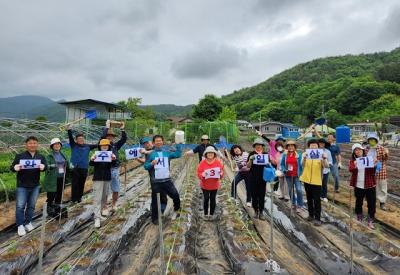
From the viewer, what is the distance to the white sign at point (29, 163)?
5184 mm

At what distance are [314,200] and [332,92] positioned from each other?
75.7 metres

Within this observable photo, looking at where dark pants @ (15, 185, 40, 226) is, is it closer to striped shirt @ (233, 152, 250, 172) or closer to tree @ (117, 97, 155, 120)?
Result: striped shirt @ (233, 152, 250, 172)

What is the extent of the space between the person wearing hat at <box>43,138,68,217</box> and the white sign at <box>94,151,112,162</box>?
84 cm

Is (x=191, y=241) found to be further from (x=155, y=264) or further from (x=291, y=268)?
(x=291, y=268)

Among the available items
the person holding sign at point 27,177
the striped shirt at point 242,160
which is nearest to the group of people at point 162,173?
the person holding sign at point 27,177

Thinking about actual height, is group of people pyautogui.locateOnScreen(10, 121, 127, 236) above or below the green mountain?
below

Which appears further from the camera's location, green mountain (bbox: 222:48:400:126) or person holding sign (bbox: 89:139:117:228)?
green mountain (bbox: 222:48:400:126)

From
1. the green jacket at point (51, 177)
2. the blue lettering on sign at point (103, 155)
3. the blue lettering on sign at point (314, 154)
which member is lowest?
the green jacket at point (51, 177)

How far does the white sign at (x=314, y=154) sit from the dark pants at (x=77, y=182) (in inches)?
179

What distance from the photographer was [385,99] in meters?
61.3

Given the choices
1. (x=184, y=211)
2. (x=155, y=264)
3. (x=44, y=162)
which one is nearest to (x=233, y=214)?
(x=184, y=211)

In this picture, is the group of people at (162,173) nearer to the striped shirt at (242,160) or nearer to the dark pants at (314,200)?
the dark pants at (314,200)

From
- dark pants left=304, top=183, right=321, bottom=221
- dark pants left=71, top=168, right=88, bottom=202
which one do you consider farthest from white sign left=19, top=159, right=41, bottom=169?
dark pants left=304, top=183, right=321, bottom=221

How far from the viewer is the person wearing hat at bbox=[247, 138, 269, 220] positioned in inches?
239
